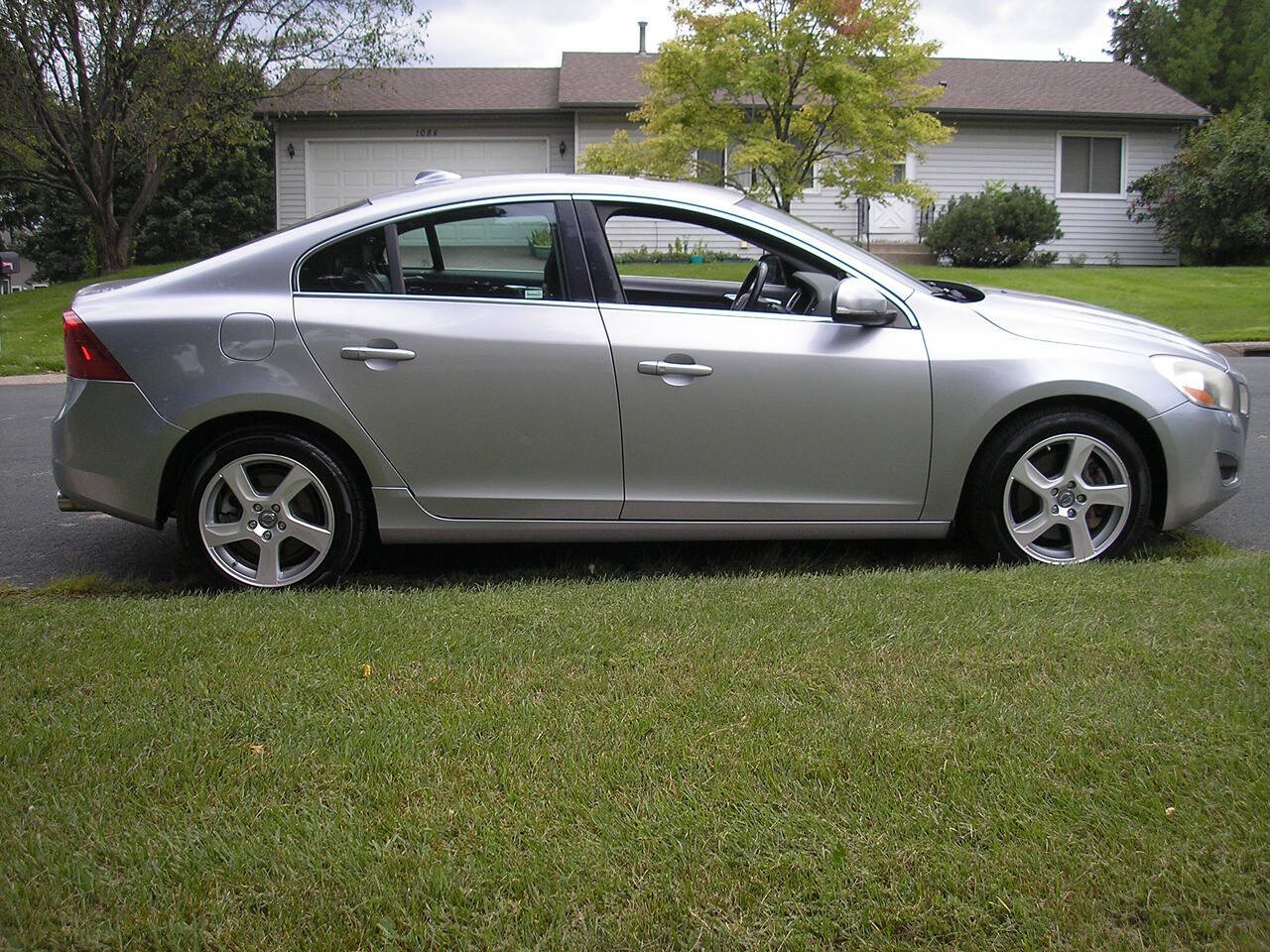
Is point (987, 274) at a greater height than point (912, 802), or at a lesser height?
greater

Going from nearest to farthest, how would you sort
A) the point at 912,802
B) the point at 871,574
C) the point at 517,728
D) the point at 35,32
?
the point at 912,802 → the point at 517,728 → the point at 871,574 → the point at 35,32

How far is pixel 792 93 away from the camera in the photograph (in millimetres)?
17031

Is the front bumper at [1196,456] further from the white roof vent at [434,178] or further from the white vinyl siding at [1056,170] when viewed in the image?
the white vinyl siding at [1056,170]

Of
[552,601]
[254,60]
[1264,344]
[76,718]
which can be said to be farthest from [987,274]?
[76,718]

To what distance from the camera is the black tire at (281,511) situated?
4500mm

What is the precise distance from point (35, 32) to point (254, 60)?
358 cm

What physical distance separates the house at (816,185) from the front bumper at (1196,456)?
19.8 metres

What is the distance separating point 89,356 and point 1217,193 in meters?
23.7

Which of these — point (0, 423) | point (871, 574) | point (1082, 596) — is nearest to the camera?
point (1082, 596)

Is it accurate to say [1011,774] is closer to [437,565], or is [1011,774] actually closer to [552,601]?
[552,601]

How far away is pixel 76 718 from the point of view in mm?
3076

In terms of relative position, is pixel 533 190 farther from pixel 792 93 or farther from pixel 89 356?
pixel 792 93

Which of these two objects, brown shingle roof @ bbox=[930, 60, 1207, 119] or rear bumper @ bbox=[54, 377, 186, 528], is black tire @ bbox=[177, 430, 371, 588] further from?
brown shingle roof @ bbox=[930, 60, 1207, 119]

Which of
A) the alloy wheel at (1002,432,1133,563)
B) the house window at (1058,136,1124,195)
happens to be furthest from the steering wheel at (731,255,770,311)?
the house window at (1058,136,1124,195)
